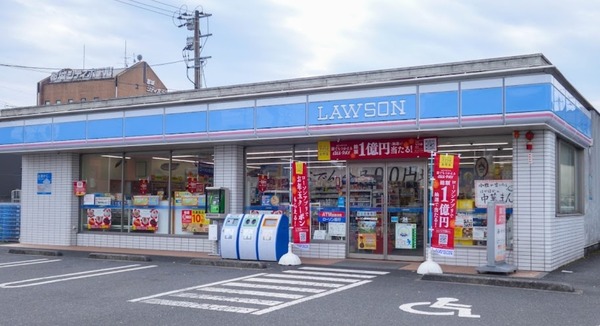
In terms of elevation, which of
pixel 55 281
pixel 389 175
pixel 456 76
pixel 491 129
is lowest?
pixel 55 281

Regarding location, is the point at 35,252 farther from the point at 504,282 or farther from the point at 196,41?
the point at 196,41

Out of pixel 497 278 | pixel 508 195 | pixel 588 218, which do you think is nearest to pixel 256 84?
pixel 508 195

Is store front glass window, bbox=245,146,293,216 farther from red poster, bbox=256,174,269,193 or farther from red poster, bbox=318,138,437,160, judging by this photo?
red poster, bbox=318,138,437,160

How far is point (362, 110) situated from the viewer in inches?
534

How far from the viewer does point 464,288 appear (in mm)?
10773

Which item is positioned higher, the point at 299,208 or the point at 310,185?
the point at 310,185

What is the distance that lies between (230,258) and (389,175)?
4.27 meters

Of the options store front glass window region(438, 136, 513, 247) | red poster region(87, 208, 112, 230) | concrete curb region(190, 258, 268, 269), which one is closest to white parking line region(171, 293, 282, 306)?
concrete curb region(190, 258, 268, 269)

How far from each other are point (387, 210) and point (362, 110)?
252cm

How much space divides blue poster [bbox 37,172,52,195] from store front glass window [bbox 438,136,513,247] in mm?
12295

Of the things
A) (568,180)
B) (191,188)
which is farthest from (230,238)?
(568,180)

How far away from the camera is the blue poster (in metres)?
19.4

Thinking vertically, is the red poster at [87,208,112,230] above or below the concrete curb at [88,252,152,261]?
above

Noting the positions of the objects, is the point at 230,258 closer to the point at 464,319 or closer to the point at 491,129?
the point at 491,129
